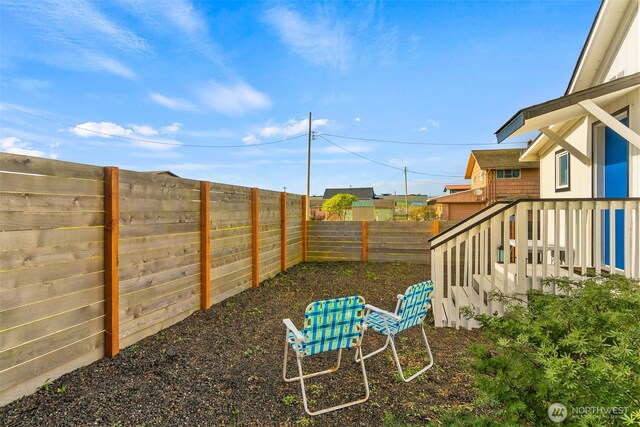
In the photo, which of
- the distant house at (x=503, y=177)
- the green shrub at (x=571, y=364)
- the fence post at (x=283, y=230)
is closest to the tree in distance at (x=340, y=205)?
the distant house at (x=503, y=177)

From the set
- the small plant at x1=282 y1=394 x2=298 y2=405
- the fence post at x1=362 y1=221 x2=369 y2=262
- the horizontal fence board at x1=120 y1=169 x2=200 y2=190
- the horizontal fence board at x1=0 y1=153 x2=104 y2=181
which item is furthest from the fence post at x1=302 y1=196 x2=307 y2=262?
the small plant at x1=282 y1=394 x2=298 y2=405

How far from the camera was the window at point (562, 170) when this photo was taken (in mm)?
6302

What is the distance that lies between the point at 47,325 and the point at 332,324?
2.33 metres

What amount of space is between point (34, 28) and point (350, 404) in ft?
24.7

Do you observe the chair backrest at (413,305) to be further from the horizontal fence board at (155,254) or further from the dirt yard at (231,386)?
the horizontal fence board at (155,254)

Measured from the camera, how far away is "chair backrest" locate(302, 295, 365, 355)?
2.49 meters

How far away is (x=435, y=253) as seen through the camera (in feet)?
14.4

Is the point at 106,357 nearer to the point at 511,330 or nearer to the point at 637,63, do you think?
the point at 511,330

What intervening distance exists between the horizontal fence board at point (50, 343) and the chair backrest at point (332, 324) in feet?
6.79

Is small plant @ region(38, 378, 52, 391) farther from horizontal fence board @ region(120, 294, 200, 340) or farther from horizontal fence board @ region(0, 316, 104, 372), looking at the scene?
horizontal fence board @ region(120, 294, 200, 340)

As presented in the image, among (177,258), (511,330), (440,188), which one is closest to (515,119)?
(511,330)

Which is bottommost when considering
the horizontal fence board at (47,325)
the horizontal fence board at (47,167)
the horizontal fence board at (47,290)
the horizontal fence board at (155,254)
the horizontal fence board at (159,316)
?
the horizontal fence board at (159,316)

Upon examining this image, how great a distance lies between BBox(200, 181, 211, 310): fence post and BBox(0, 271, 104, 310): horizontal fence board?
5.32ft

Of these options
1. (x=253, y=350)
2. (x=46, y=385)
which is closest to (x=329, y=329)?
(x=253, y=350)
